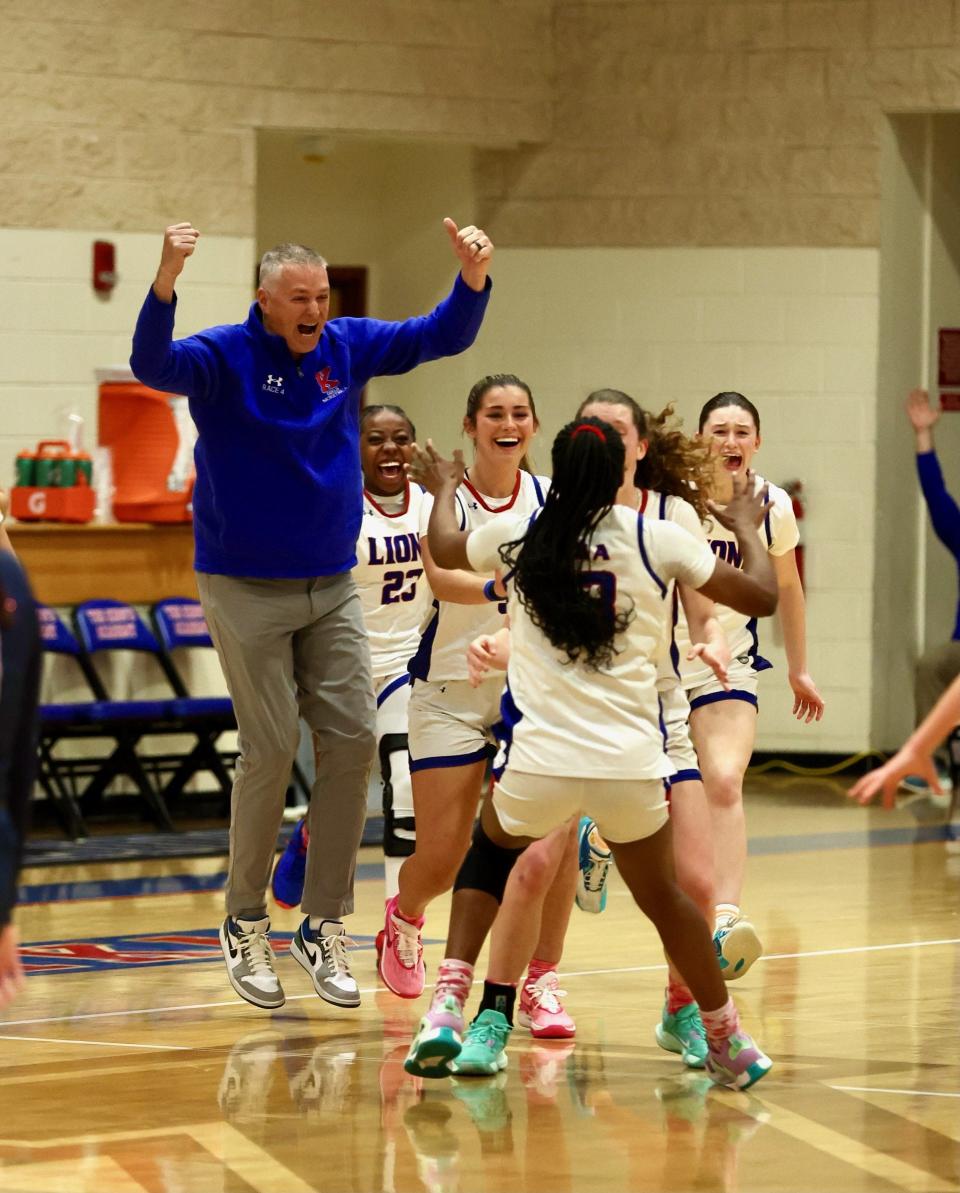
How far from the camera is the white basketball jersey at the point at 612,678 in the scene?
4461 mm

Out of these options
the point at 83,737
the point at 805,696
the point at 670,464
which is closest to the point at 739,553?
the point at 805,696

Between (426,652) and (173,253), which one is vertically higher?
(173,253)

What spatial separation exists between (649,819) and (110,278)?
20.2ft

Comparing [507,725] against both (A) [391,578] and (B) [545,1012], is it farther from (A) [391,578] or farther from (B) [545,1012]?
(A) [391,578]

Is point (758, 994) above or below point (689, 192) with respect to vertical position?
below

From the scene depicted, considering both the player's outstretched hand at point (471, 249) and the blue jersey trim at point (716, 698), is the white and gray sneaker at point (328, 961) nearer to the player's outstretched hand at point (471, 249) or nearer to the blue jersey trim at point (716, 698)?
the blue jersey trim at point (716, 698)

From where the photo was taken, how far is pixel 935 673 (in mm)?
11008

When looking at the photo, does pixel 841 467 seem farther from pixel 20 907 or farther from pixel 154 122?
pixel 20 907

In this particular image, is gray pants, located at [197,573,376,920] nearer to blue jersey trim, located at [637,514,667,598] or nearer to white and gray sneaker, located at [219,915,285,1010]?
white and gray sneaker, located at [219,915,285,1010]

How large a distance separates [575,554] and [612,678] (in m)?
0.27

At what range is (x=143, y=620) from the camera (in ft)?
32.6

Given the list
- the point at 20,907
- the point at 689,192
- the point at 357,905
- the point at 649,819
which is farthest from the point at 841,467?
the point at 649,819

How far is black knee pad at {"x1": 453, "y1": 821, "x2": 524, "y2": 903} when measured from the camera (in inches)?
187

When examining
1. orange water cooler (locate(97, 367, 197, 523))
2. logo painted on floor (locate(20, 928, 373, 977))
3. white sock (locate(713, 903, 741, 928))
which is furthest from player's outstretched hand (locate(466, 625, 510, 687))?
orange water cooler (locate(97, 367, 197, 523))
